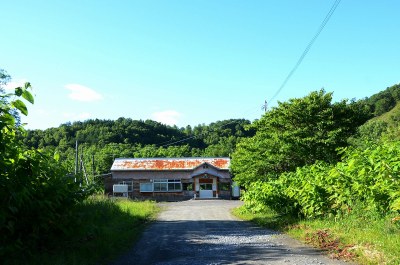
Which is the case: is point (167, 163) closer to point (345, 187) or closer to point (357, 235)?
point (345, 187)

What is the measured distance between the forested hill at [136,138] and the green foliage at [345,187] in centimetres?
6587

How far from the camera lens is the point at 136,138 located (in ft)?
317

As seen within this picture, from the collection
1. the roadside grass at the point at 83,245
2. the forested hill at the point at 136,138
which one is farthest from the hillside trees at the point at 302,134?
the forested hill at the point at 136,138

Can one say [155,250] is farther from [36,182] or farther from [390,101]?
[390,101]

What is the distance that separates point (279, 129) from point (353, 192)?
11486 millimetres

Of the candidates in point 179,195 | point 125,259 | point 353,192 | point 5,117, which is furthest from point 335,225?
point 179,195

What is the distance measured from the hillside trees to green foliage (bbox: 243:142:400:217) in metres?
3.59

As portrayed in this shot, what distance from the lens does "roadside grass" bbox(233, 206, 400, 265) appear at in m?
6.68

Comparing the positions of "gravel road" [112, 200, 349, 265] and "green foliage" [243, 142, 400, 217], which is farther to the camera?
"green foliage" [243, 142, 400, 217]

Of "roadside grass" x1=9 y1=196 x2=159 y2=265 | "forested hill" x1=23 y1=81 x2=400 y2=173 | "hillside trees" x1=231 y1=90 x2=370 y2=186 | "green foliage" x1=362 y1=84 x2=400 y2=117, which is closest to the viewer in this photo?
"roadside grass" x1=9 y1=196 x2=159 y2=265

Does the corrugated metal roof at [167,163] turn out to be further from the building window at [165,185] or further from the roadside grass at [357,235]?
the roadside grass at [357,235]

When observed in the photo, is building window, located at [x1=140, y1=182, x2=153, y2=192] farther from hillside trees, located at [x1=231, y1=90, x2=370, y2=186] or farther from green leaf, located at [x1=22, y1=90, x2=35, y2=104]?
green leaf, located at [x1=22, y1=90, x2=35, y2=104]

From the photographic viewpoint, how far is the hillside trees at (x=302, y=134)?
18703mm

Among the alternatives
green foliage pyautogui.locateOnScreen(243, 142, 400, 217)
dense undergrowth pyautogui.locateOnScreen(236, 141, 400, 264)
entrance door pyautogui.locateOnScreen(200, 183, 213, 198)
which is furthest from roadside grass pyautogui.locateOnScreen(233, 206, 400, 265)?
entrance door pyautogui.locateOnScreen(200, 183, 213, 198)
